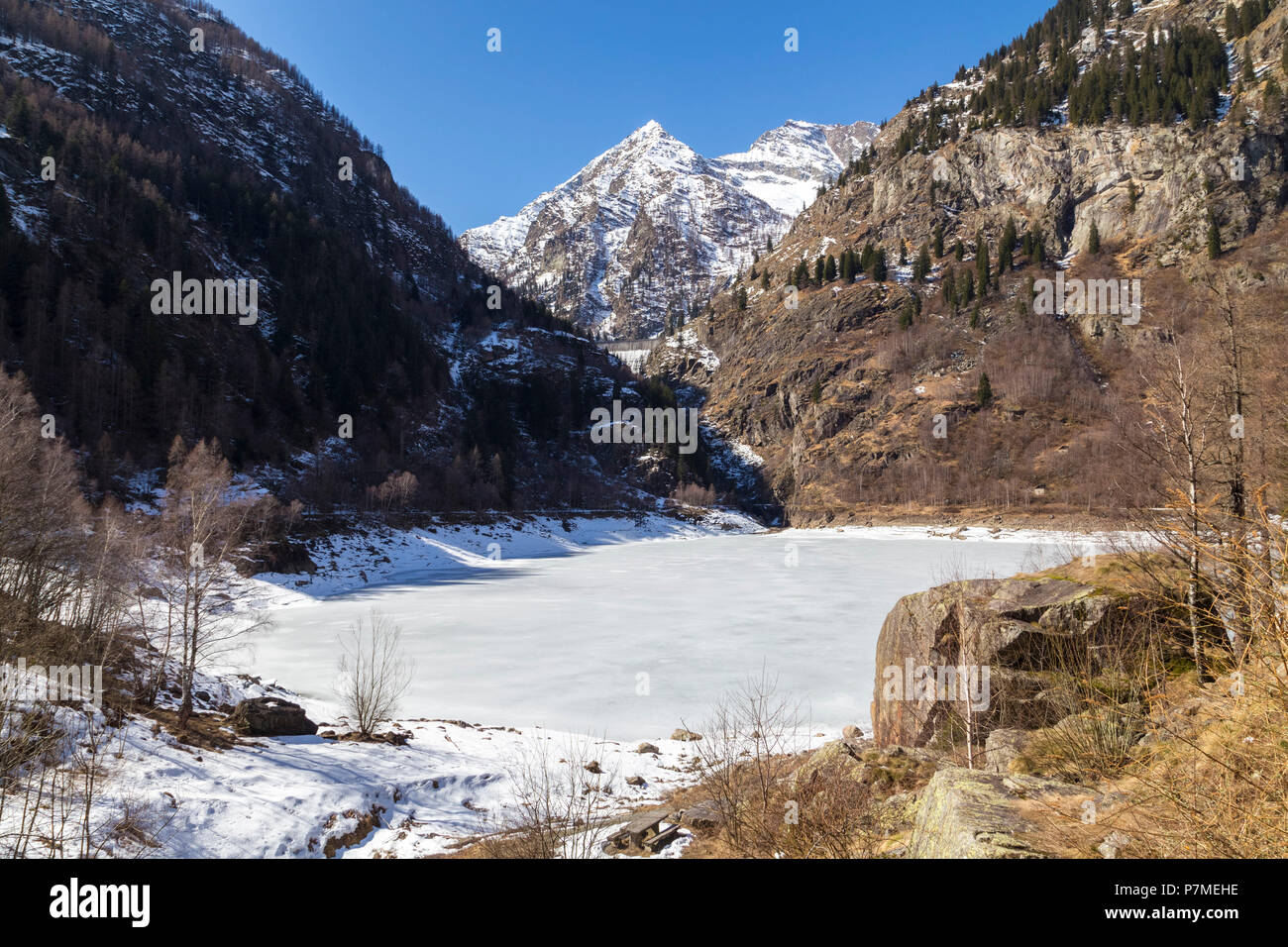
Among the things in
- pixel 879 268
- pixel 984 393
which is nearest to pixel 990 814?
pixel 984 393

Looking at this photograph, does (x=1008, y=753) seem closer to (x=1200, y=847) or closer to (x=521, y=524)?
(x=1200, y=847)

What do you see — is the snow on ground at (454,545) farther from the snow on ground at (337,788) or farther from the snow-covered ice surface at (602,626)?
the snow on ground at (337,788)

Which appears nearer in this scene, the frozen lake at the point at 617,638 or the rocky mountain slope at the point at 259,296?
the frozen lake at the point at 617,638

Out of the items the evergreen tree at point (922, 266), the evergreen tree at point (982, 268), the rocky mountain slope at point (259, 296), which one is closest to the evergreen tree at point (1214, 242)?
the evergreen tree at point (982, 268)

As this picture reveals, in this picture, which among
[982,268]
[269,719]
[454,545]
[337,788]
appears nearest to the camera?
[337,788]

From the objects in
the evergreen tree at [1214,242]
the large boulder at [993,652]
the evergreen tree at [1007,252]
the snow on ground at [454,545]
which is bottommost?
the snow on ground at [454,545]

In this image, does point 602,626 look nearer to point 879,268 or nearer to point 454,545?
point 454,545
